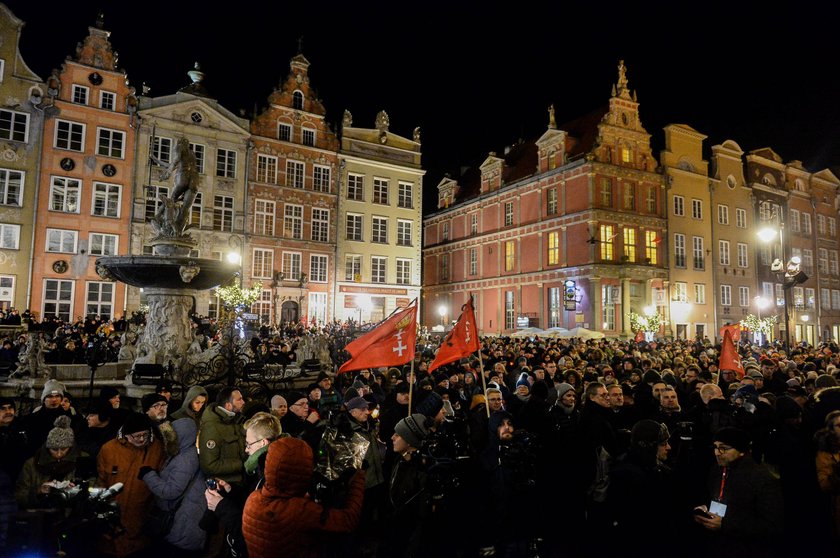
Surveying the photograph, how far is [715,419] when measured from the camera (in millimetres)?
6129

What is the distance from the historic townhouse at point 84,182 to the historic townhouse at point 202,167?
2.48 ft

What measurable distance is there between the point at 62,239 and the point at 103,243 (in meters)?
1.97

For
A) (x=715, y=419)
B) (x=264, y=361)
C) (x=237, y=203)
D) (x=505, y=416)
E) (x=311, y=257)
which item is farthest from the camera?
(x=311, y=257)

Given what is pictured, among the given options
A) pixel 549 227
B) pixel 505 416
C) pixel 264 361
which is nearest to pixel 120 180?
pixel 264 361

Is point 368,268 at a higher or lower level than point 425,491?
higher

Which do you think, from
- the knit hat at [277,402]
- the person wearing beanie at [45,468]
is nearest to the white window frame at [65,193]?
the knit hat at [277,402]

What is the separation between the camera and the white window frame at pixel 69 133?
29656mm

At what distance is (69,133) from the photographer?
2998 cm

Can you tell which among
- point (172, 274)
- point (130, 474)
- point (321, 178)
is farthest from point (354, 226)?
point (130, 474)

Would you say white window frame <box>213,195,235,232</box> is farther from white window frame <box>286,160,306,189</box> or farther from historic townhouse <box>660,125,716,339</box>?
historic townhouse <box>660,125,716,339</box>

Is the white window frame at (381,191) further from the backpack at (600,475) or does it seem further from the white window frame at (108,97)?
the backpack at (600,475)

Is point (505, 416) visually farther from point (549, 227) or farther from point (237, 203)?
point (549, 227)

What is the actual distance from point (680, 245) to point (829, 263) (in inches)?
827

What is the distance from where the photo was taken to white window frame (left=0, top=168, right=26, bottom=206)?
28453 mm
